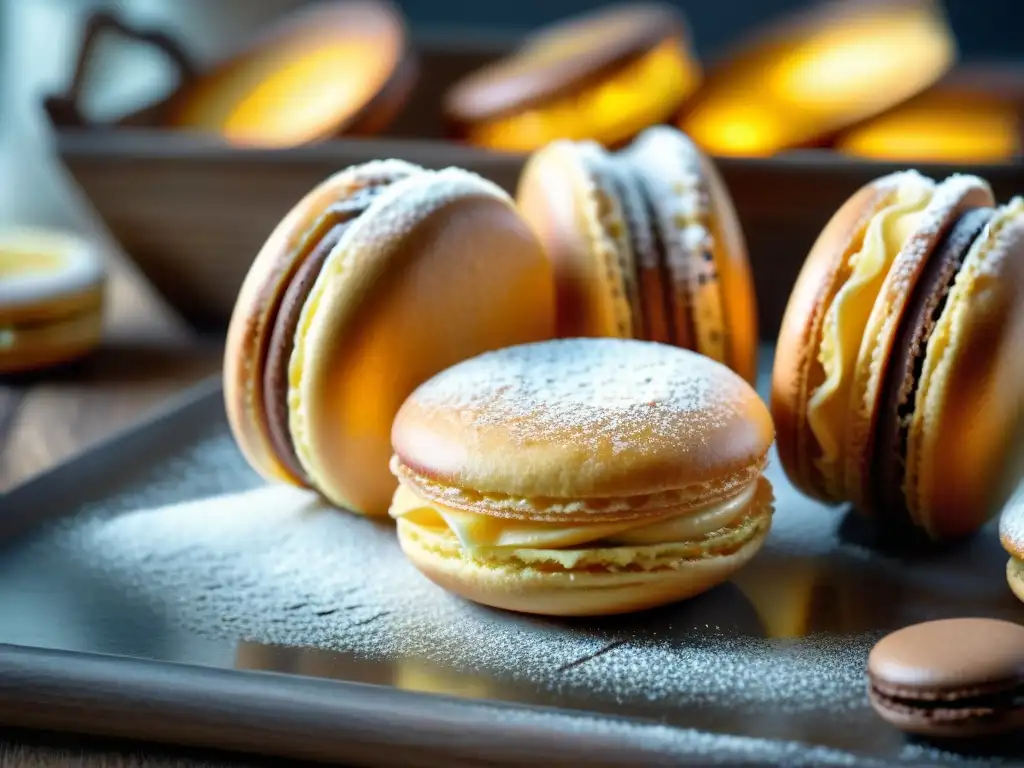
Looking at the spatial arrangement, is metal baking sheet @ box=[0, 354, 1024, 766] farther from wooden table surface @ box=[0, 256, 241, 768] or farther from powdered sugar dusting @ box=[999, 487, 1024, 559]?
wooden table surface @ box=[0, 256, 241, 768]

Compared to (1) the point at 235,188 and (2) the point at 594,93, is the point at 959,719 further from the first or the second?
(1) the point at 235,188

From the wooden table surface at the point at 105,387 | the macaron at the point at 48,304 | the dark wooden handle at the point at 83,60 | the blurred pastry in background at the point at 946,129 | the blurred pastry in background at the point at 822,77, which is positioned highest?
the dark wooden handle at the point at 83,60

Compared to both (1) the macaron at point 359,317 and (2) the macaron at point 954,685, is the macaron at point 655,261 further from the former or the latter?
(2) the macaron at point 954,685

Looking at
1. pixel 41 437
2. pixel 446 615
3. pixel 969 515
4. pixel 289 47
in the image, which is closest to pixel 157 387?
pixel 41 437

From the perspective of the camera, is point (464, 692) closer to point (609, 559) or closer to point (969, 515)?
point (609, 559)

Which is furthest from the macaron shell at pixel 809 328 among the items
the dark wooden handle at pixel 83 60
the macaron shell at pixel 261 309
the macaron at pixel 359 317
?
the dark wooden handle at pixel 83 60

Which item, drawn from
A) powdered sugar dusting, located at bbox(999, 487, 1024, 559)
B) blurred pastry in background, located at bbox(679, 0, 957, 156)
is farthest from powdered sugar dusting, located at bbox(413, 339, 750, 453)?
blurred pastry in background, located at bbox(679, 0, 957, 156)
